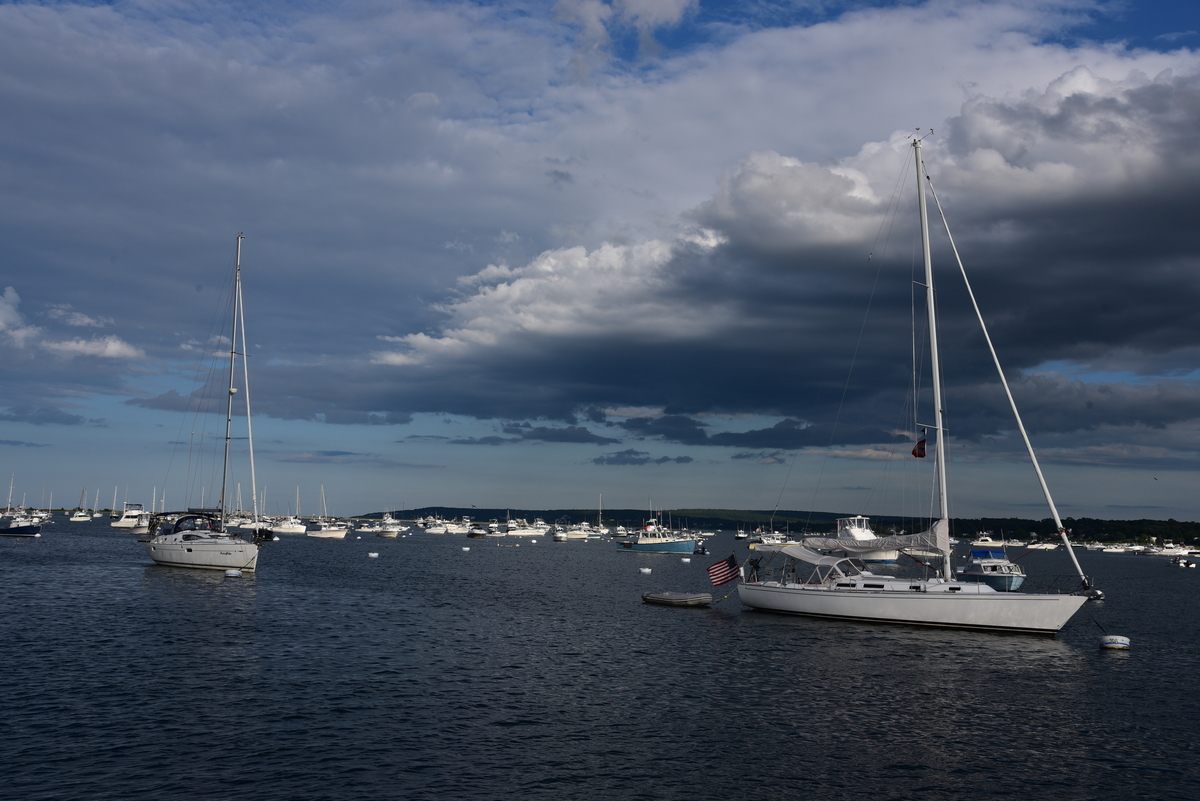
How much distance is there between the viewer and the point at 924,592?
48.8 metres

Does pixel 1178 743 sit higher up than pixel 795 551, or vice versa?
pixel 795 551

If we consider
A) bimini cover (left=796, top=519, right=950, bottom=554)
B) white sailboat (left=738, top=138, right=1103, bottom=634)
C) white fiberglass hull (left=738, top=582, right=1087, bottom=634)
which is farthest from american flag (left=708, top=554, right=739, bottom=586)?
white fiberglass hull (left=738, top=582, right=1087, bottom=634)

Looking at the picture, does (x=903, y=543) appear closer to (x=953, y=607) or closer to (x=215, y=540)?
(x=953, y=607)

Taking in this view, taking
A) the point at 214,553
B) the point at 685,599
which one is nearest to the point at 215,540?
the point at 214,553

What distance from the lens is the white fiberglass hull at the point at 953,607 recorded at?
4622 cm

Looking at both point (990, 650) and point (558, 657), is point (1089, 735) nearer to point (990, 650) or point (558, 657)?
point (990, 650)

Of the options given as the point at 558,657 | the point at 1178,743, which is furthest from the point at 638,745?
the point at 1178,743

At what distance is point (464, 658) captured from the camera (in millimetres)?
40000

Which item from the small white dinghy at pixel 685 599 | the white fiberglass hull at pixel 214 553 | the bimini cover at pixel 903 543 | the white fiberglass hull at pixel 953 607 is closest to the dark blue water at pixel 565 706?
the white fiberglass hull at pixel 953 607

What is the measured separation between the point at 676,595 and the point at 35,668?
4559 cm

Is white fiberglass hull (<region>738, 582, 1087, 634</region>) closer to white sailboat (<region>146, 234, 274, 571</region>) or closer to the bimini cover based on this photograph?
the bimini cover

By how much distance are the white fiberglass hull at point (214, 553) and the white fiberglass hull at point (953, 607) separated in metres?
53.5

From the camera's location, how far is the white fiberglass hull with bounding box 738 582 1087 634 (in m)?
46.2

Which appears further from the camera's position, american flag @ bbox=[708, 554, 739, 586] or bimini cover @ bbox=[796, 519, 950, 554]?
american flag @ bbox=[708, 554, 739, 586]
